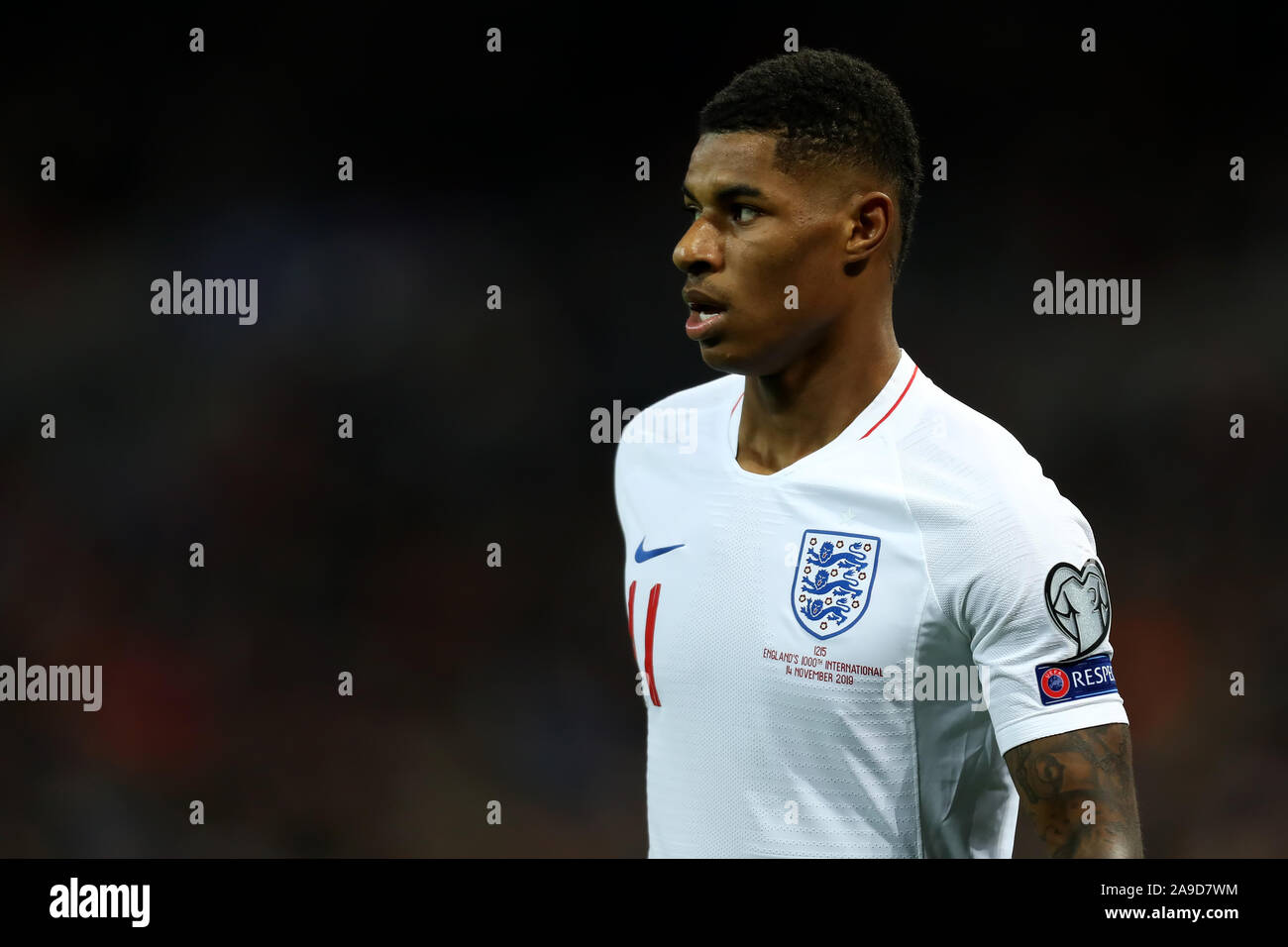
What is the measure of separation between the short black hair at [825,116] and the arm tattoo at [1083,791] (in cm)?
116

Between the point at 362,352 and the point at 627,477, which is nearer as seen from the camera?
A: the point at 627,477

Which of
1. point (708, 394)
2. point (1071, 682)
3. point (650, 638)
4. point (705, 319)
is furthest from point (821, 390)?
point (1071, 682)

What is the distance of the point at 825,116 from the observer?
2865mm

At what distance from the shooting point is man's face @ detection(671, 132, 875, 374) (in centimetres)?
284

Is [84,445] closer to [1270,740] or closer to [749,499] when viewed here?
[749,499]

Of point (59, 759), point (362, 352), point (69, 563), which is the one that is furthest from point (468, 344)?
point (59, 759)

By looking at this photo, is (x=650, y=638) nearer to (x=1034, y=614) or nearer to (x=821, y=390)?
(x=821, y=390)

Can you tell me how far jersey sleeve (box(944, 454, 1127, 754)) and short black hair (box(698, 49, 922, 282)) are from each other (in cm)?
73

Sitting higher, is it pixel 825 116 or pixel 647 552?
pixel 825 116

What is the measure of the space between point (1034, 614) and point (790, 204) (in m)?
1.01

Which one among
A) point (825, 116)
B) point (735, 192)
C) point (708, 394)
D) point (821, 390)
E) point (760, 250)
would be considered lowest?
point (821, 390)

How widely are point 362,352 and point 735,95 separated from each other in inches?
177

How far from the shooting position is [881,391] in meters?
2.98

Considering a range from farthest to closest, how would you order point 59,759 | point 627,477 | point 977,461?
point 59,759 < point 627,477 < point 977,461
